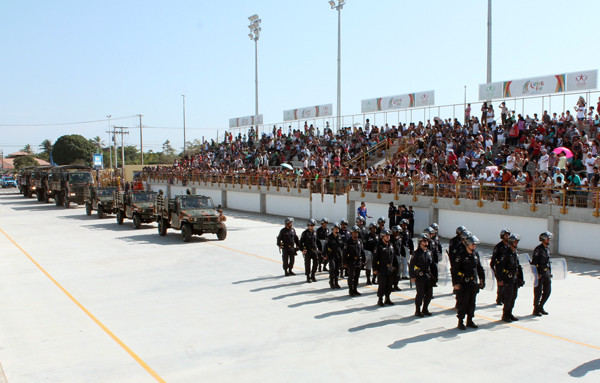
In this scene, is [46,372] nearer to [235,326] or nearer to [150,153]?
[235,326]

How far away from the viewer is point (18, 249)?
20.8 meters

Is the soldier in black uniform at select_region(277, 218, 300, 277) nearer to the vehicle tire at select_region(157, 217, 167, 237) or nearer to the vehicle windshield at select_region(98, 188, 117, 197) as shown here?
the vehicle tire at select_region(157, 217, 167, 237)

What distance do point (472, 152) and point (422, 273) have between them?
15.2 metres

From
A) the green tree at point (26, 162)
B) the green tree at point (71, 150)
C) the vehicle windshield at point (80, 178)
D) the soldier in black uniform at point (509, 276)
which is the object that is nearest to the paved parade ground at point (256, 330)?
the soldier in black uniform at point (509, 276)

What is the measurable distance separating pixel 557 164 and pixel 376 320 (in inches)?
494

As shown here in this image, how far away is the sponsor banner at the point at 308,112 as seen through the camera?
46.5 m

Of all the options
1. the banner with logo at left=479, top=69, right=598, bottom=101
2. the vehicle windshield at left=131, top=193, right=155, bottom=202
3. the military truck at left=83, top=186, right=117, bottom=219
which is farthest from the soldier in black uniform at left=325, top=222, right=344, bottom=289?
the military truck at left=83, top=186, right=117, bottom=219

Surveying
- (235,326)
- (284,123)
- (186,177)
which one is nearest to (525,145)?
(235,326)

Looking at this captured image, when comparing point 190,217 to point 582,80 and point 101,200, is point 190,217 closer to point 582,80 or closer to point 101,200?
point 101,200

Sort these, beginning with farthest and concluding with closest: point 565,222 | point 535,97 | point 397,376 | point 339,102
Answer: point 339,102 → point 535,97 → point 565,222 → point 397,376

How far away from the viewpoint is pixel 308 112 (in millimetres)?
48781

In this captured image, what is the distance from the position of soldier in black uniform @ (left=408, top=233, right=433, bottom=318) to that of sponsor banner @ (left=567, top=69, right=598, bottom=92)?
19.9m

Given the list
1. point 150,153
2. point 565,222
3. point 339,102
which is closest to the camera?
point 565,222

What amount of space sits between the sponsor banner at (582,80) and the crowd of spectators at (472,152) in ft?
7.89
